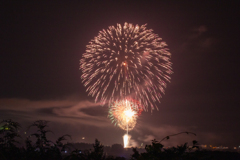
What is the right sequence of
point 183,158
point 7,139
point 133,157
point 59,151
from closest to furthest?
point 183,158, point 133,157, point 59,151, point 7,139

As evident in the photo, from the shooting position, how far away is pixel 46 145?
23.0 ft

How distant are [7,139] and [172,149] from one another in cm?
768

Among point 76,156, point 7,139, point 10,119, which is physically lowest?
point 76,156

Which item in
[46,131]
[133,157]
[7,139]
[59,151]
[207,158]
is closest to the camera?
[207,158]

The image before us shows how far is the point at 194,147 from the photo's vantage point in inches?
129

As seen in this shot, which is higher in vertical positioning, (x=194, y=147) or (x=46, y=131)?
(x=46, y=131)

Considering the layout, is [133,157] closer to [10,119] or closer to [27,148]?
[27,148]

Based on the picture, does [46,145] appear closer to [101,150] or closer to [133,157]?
[101,150]

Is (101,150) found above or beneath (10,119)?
beneath

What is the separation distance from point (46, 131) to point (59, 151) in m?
1.11

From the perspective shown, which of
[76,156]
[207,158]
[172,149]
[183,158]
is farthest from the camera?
[76,156]

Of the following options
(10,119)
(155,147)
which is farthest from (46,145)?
(155,147)

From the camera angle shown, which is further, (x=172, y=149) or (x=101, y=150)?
(x=101, y=150)

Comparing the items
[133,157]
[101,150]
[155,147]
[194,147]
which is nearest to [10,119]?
[101,150]
